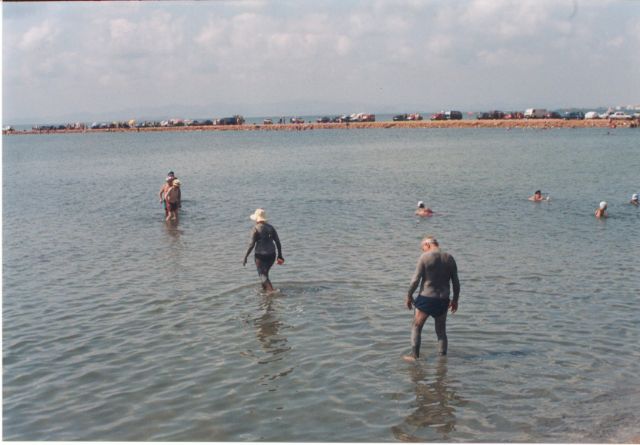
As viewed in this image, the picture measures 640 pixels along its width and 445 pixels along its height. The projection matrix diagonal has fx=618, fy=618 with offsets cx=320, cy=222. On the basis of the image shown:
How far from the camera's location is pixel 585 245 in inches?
795

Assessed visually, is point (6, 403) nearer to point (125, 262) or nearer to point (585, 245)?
point (125, 262)

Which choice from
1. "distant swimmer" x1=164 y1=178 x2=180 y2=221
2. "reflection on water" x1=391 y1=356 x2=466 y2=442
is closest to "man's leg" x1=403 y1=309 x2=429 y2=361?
"reflection on water" x1=391 y1=356 x2=466 y2=442

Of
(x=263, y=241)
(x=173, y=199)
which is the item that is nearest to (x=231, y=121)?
(x=173, y=199)

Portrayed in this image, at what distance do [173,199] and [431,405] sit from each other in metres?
18.6

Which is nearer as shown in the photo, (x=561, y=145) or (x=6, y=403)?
(x=6, y=403)

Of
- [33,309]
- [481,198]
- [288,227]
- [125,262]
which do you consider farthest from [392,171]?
[33,309]

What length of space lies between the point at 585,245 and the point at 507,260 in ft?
12.6

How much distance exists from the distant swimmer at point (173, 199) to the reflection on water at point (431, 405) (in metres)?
16.9

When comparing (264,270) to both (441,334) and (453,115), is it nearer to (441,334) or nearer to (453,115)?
(441,334)

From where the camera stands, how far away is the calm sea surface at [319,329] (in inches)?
340

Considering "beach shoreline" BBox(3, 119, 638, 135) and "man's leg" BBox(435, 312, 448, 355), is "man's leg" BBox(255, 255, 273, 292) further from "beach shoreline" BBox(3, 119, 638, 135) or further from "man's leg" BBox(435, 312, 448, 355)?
"beach shoreline" BBox(3, 119, 638, 135)

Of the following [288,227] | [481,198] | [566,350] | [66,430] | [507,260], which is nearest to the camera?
[66,430]

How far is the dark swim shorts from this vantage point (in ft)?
32.7

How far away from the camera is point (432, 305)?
998 centimetres
